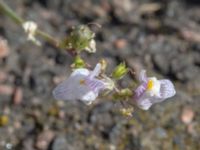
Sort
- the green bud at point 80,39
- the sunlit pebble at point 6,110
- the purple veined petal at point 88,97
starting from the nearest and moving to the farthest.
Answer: the purple veined petal at point 88,97
the green bud at point 80,39
the sunlit pebble at point 6,110

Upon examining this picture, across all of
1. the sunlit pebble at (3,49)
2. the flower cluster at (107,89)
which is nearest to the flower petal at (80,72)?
the flower cluster at (107,89)

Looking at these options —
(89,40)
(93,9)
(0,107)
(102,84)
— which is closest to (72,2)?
(93,9)

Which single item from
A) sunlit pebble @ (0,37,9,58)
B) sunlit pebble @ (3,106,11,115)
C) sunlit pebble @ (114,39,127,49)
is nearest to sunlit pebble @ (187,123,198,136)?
sunlit pebble @ (114,39,127,49)

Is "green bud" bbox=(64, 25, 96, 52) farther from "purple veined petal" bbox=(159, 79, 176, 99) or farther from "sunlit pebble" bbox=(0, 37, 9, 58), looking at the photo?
"sunlit pebble" bbox=(0, 37, 9, 58)

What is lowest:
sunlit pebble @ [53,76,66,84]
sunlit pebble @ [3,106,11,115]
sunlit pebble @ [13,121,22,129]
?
sunlit pebble @ [13,121,22,129]

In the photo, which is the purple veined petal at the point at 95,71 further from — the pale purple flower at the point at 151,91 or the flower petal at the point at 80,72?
the pale purple flower at the point at 151,91

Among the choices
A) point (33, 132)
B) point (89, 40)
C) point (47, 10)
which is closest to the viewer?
point (89, 40)

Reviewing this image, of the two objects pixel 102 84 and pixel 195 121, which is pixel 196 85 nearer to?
pixel 195 121
